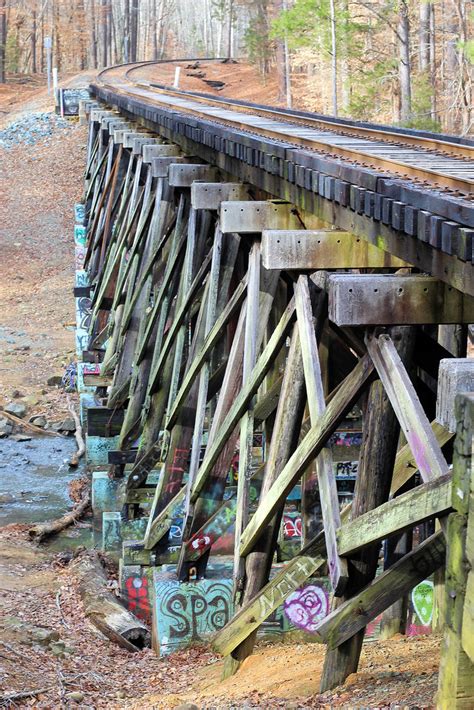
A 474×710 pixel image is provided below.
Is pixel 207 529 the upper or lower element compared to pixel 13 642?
upper

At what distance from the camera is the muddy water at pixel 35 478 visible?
1202 centimetres

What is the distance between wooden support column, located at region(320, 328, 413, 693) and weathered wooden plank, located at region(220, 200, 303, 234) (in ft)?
6.76

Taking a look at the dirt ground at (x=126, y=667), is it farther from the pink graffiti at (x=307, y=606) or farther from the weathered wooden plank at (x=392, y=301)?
the weathered wooden plank at (x=392, y=301)

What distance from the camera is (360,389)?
187 inches

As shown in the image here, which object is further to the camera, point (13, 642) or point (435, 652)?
point (13, 642)

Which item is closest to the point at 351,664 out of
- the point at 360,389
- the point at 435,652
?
the point at 435,652

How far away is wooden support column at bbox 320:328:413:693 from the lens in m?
4.76

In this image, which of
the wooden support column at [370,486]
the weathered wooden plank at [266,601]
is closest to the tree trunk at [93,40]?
the weathered wooden plank at [266,601]

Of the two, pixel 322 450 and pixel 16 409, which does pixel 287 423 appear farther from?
pixel 16 409

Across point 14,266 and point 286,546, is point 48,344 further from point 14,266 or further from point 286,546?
point 286,546

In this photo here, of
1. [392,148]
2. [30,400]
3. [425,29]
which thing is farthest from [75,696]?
[425,29]

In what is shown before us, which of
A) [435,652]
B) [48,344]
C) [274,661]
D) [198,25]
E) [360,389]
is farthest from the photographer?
[198,25]

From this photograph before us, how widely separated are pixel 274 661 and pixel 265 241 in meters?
2.38

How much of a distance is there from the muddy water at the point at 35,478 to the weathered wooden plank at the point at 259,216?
236 inches
